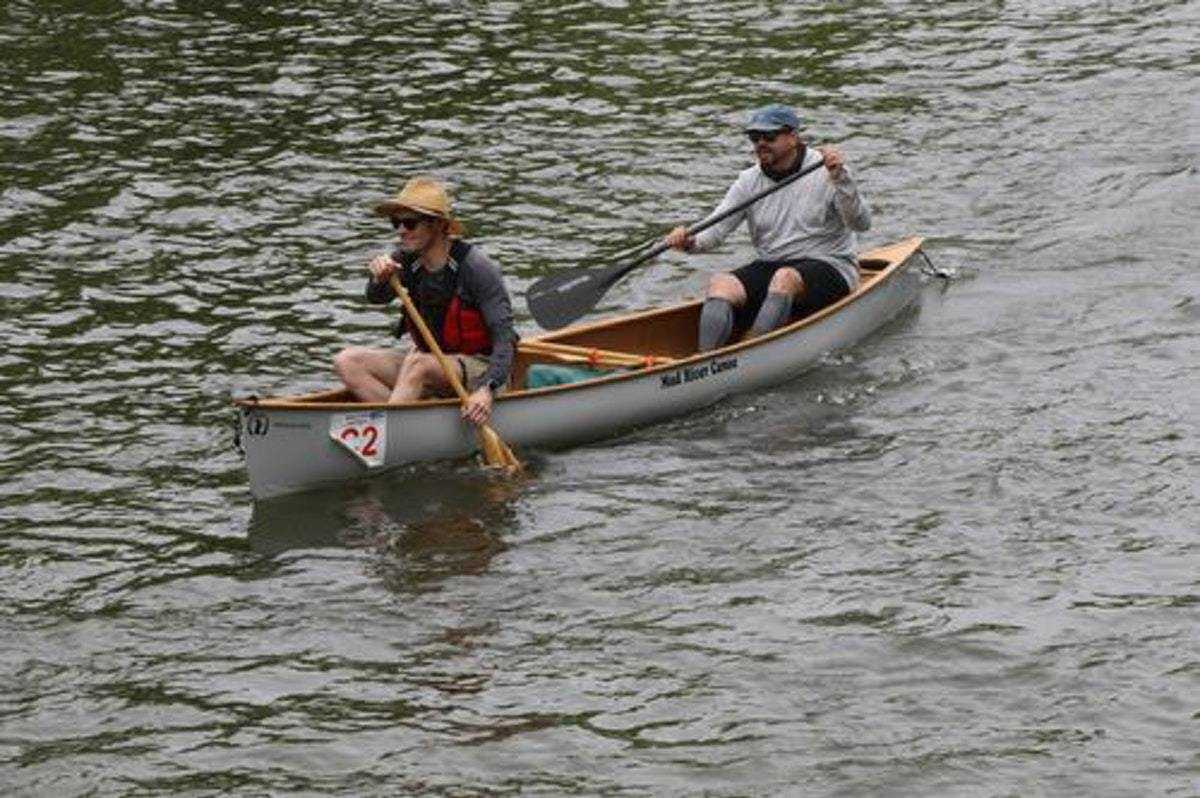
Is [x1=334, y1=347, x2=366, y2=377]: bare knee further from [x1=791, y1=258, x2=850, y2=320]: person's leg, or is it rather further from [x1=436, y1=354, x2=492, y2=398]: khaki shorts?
[x1=791, y1=258, x2=850, y2=320]: person's leg

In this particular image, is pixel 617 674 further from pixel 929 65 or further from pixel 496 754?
pixel 929 65

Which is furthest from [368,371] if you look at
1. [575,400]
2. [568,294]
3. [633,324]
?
[633,324]

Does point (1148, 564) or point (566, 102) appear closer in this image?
point (1148, 564)

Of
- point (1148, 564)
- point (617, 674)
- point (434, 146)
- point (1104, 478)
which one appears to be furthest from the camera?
point (434, 146)

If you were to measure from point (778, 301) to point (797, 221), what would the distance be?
705 millimetres

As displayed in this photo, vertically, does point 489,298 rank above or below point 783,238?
above

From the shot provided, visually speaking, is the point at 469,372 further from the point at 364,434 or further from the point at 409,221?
the point at 409,221

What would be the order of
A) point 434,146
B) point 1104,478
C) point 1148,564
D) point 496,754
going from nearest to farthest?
1. point 496,754
2. point 1148,564
3. point 1104,478
4. point 434,146

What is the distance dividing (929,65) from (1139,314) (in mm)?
7661

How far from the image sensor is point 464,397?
53.5ft

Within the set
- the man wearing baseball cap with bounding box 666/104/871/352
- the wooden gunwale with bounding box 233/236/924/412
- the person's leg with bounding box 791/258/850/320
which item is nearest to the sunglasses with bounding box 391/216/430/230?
the wooden gunwale with bounding box 233/236/924/412

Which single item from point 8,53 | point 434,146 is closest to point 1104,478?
point 434,146

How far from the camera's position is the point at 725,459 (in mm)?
16766

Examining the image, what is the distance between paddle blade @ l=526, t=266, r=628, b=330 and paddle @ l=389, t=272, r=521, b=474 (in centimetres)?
209
